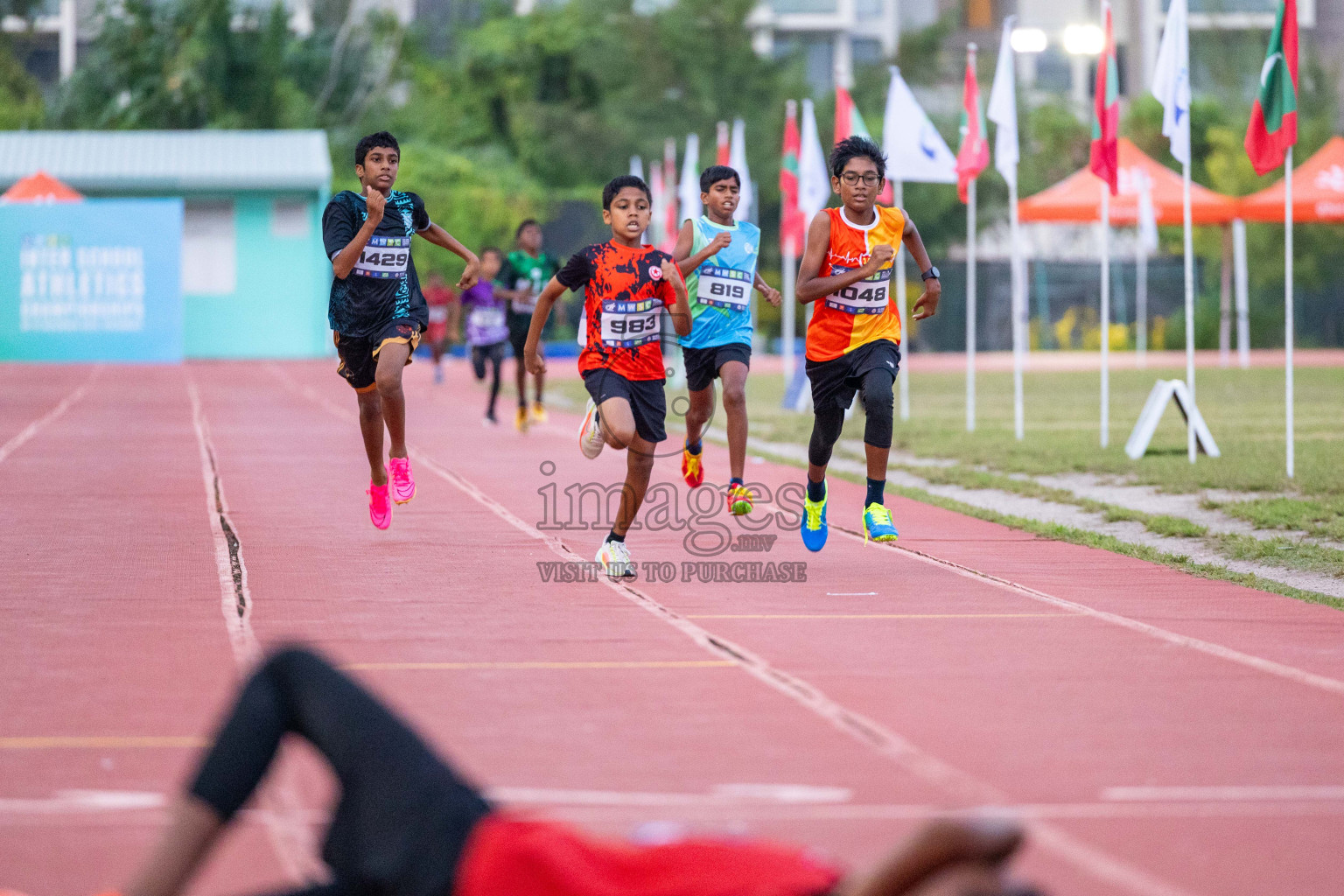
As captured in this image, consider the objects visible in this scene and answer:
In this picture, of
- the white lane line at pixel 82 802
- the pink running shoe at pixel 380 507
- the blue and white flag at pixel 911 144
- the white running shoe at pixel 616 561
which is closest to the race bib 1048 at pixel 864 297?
the white running shoe at pixel 616 561

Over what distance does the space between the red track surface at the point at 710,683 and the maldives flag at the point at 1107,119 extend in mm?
5381

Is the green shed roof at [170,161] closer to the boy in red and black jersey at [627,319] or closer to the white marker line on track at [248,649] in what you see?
the white marker line on track at [248,649]

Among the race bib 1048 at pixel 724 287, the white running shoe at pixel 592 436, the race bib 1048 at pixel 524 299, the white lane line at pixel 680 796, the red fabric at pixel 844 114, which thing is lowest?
the white lane line at pixel 680 796

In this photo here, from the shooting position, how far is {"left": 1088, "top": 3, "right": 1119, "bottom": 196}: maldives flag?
15.4 meters

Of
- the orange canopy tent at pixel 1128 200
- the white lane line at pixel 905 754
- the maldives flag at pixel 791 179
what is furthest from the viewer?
the orange canopy tent at pixel 1128 200

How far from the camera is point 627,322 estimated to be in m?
8.19

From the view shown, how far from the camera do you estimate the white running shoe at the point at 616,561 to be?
27.4 feet

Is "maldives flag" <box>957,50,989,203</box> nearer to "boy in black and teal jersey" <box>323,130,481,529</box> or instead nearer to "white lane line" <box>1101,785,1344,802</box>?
"boy in black and teal jersey" <box>323,130,481,529</box>

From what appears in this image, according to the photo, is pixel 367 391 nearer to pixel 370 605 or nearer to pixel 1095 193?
pixel 370 605

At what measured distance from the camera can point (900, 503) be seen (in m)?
12.2

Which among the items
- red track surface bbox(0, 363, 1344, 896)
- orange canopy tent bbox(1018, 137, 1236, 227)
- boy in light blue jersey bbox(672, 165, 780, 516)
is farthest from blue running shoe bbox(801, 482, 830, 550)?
orange canopy tent bbox(1018, 137, 1236, 227)

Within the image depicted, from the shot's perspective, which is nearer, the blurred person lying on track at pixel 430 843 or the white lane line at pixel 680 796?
the blurred person lying on track at pixel 430 843

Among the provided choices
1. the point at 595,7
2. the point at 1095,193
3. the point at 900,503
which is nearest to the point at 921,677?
the point at 900,503

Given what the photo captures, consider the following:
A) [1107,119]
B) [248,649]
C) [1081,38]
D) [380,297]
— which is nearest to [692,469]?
[380,297]
